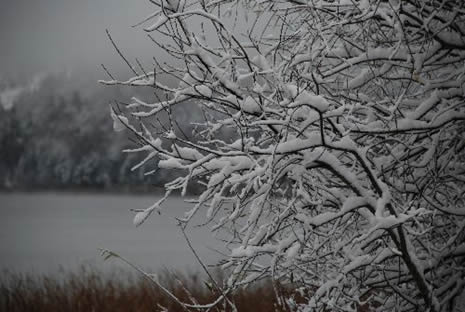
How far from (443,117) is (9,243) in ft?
140

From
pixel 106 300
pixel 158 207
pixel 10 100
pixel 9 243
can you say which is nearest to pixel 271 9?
pixel 158 207

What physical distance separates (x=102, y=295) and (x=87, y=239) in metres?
39.0

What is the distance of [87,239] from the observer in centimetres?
4544

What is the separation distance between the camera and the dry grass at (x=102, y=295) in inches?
287

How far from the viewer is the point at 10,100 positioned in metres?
190

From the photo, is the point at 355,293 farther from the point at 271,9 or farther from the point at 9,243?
the point at 9,243

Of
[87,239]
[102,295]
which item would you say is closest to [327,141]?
[102,295]

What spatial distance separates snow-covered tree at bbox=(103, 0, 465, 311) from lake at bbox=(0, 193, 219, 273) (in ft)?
34.2

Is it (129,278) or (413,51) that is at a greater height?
(413,51)

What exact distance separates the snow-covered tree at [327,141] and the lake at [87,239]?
10.4 metres

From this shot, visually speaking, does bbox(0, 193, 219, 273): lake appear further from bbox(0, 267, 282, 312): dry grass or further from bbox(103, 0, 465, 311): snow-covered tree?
bbox(103, 0, 465, 311): snow-covered tree

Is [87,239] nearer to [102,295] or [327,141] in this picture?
[102,295]

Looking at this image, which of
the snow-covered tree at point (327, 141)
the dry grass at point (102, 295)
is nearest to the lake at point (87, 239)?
the dry grass at point (102, 295)

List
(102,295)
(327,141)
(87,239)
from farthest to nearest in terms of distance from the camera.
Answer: (87,239) < (102,295) < (327,141)
